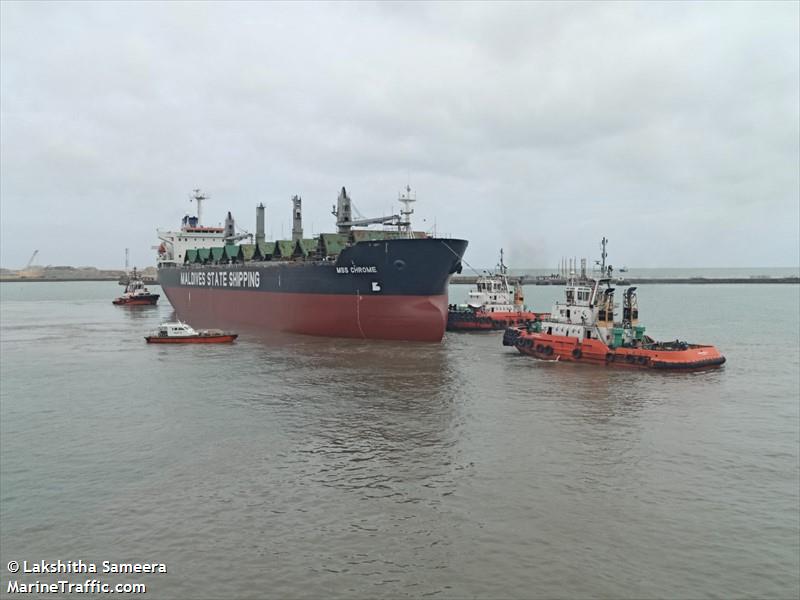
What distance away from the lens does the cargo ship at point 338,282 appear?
115 ft

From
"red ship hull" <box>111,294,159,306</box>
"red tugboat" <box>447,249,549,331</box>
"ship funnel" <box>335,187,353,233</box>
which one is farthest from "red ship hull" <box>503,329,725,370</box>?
"red ship hull" <box>111,294,159,306</box>

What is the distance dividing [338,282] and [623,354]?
1837 cm

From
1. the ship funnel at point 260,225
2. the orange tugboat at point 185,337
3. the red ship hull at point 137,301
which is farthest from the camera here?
the red ship hull at point 137,301

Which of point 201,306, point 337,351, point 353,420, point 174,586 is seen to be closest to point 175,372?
point 337,351

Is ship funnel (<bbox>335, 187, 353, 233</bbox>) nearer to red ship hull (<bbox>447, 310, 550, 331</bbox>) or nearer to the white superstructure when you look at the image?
red ship hull (<bbox>447, 310, 550, 331</bbox>)

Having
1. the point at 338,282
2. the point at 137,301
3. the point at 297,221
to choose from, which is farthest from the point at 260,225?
the point at 137,301

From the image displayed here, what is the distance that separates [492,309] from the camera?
51156 millimetres

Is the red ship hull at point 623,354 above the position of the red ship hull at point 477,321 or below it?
below

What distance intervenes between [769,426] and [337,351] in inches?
890

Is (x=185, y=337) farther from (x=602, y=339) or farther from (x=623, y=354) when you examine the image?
(x=623, y=354)

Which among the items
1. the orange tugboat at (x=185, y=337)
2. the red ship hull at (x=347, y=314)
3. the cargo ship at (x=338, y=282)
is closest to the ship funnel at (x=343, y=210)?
the cargo ship at (x=338, y=282)

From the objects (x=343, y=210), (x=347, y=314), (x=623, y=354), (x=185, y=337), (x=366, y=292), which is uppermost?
(x=343, y=210)

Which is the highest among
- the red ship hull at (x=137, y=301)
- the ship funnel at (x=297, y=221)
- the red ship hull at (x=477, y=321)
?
the ship funnel at (x=297, y=221)

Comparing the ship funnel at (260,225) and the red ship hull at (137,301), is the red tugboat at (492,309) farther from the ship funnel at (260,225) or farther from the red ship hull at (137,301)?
the red ship hull at (137,301)
